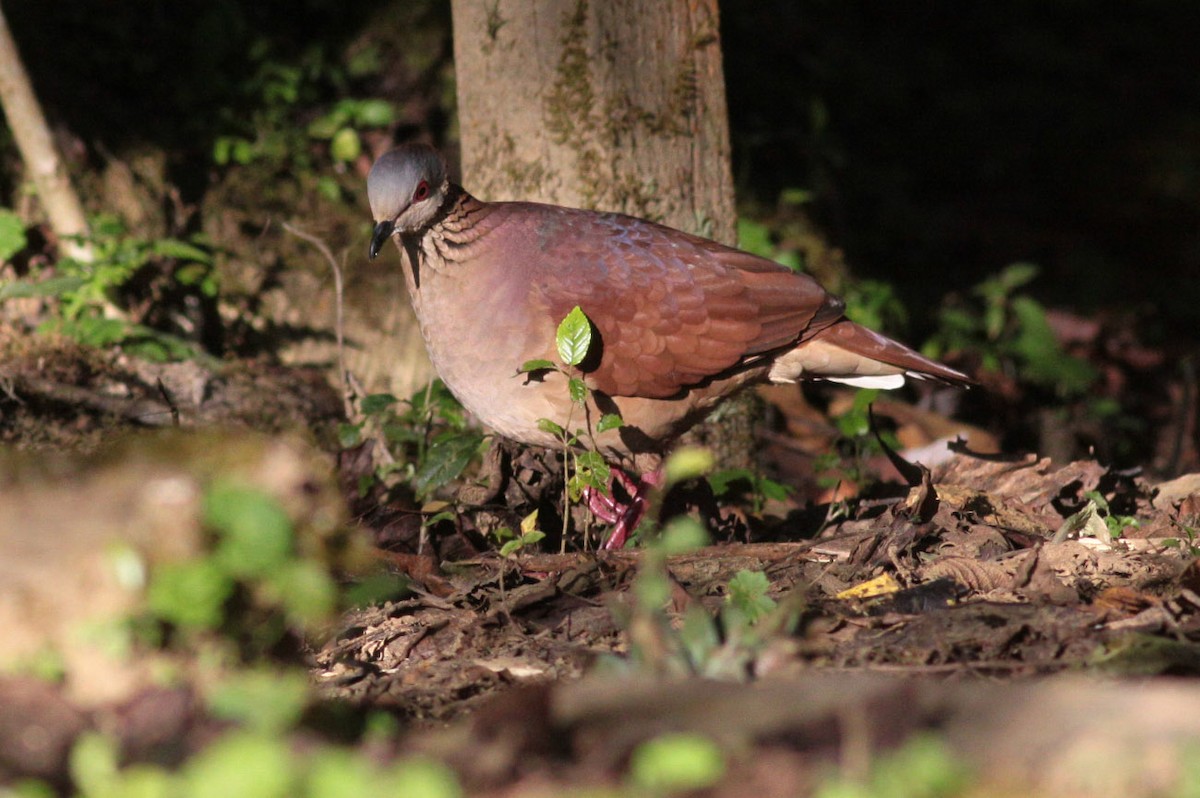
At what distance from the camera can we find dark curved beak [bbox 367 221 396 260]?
14.0 ft

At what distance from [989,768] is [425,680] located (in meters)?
1.38

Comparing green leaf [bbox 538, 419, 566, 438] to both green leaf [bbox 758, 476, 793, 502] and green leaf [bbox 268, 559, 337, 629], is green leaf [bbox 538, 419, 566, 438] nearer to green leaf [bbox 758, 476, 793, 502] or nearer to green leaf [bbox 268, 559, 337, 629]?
green leaf [bbox 758, 476, 793, 502]

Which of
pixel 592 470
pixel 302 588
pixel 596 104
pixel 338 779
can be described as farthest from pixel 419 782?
pixel 596 104

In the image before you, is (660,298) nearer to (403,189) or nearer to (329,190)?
(403,189)

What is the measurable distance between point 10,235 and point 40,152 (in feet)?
1.39

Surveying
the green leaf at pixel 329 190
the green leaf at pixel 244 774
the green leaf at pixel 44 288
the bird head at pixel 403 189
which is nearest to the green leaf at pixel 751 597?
the green leaf at pixel 244 774

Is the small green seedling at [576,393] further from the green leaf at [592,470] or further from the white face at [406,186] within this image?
the white face at [406,186]

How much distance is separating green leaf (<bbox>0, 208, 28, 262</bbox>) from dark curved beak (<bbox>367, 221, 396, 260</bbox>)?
2680mm

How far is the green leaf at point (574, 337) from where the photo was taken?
4.02 meters

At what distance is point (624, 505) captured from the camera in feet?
15.7

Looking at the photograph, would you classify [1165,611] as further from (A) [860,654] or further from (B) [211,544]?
(B) [211,544]

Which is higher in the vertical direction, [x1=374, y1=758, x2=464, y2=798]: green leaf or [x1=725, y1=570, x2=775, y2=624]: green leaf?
[x1=374, y1=758, x2=464, y2=798]: green leaf

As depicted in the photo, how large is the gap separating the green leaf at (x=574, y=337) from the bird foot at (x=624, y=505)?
0.69 metres

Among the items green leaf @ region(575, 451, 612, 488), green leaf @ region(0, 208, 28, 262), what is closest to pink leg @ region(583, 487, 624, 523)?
green leaf @ region(575, 451, 612, 488)
